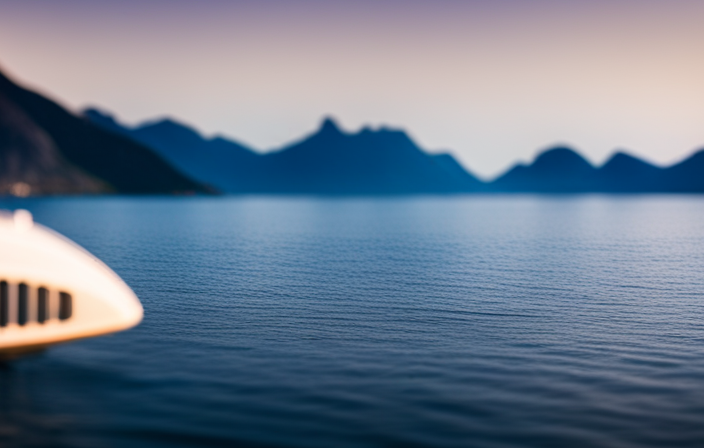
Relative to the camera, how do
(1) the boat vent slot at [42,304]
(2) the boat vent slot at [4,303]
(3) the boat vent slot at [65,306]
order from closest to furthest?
1. (2) the boat vent slot at [4,303]
2. (1) the boat vent slot at [42,304]
3. (3) the boat vent slot at [65,306]

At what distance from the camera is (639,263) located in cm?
6141

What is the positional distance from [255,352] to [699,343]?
62.0ft

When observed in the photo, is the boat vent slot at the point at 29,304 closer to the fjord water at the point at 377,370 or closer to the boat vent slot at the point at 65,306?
the boat vent slot at the point at 65,306

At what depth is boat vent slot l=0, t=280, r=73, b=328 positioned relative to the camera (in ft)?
56.7

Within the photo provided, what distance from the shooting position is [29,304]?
57.6 ft

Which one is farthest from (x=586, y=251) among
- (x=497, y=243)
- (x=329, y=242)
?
(x=329, y=242)

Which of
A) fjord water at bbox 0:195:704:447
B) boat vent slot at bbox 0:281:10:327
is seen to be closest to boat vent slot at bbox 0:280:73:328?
boat vent slot at bbox 0:281:10:327

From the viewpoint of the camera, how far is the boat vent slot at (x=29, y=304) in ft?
56.7

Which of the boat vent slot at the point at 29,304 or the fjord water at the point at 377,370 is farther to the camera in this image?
the boat vent slot at the point at 29,304

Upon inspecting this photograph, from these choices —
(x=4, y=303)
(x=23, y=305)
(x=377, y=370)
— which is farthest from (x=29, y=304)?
(x=377, y=370)

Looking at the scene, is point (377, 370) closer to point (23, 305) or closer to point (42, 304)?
point (42, 304)

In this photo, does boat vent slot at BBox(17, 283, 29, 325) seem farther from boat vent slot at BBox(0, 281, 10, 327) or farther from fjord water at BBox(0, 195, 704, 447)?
fjord water at BBox(0, 195, 704, 447)

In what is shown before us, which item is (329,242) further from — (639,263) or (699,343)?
(699,343)

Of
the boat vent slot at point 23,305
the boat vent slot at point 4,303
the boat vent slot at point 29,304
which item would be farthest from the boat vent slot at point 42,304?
the boat vent slot at point 4,303
